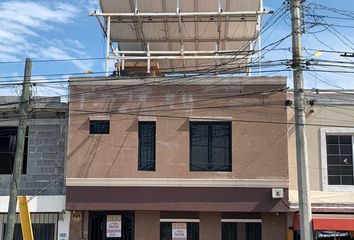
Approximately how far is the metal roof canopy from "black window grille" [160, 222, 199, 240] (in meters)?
6.08

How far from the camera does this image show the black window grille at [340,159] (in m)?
21.1

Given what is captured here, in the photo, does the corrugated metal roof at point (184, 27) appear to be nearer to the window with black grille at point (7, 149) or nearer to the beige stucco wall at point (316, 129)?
the beige stucco wall at point (316, 129)

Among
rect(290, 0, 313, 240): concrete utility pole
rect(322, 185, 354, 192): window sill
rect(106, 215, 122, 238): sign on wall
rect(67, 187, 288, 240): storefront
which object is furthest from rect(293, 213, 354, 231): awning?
rect(106, 215, 122, 238): sign on wall

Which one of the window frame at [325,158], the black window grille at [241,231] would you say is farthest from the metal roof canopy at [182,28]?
the black window grille at [241,231]

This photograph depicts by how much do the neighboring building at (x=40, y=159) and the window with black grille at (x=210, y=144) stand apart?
482cm

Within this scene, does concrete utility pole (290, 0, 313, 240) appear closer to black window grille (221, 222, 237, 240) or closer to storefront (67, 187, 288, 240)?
storefront (67, 187, 288, 240)

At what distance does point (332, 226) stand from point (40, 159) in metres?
10.6

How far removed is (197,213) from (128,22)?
8.56 m

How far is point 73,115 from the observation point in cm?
2103

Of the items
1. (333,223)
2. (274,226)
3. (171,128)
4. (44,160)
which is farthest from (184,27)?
(333,223)

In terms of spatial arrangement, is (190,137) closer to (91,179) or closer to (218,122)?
(218,122)

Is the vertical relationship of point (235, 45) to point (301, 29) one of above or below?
above

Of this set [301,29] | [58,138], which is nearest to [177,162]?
[58,138]

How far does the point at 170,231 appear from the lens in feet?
68.1
